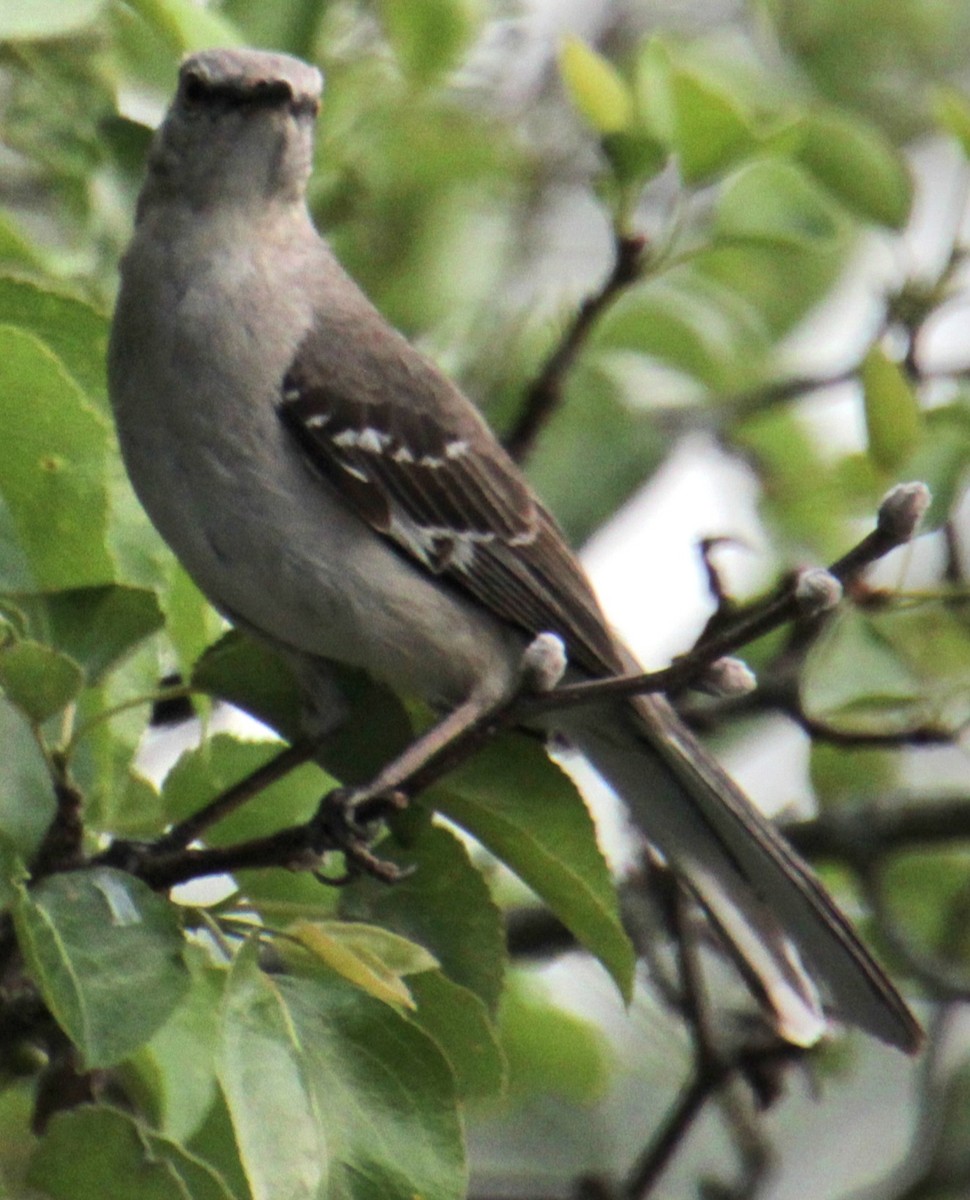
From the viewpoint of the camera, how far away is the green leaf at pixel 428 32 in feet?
13.6

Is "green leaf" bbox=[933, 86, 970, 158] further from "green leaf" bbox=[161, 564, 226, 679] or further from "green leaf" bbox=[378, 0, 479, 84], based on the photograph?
"green leaf" bbox=[161, 564, 226, 679]

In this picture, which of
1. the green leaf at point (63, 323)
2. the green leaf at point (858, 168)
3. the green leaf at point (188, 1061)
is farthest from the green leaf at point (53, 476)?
the green leaf at point (858, 168)

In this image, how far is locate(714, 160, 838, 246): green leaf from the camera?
4.20 meters

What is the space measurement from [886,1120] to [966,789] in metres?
4.39

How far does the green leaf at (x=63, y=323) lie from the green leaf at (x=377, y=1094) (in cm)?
116

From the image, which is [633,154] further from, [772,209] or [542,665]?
[542,665]

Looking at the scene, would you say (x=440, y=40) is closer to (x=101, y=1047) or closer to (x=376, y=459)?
(x=376, y=459)

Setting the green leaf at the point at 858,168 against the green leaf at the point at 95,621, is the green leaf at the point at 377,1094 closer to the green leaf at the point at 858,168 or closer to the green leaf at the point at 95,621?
the green leaf at the point at 95,621

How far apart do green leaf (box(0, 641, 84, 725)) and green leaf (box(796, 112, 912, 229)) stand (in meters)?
2.59

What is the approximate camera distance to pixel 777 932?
3709mm

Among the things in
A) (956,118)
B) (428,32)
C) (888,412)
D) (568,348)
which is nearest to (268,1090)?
(888,412)

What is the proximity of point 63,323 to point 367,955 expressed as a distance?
1.23 metres

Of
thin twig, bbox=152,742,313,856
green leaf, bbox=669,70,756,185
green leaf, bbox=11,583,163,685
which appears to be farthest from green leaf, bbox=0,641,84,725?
green leaf, bbox=669,70,756,185

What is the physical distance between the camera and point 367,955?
8.48 ft
